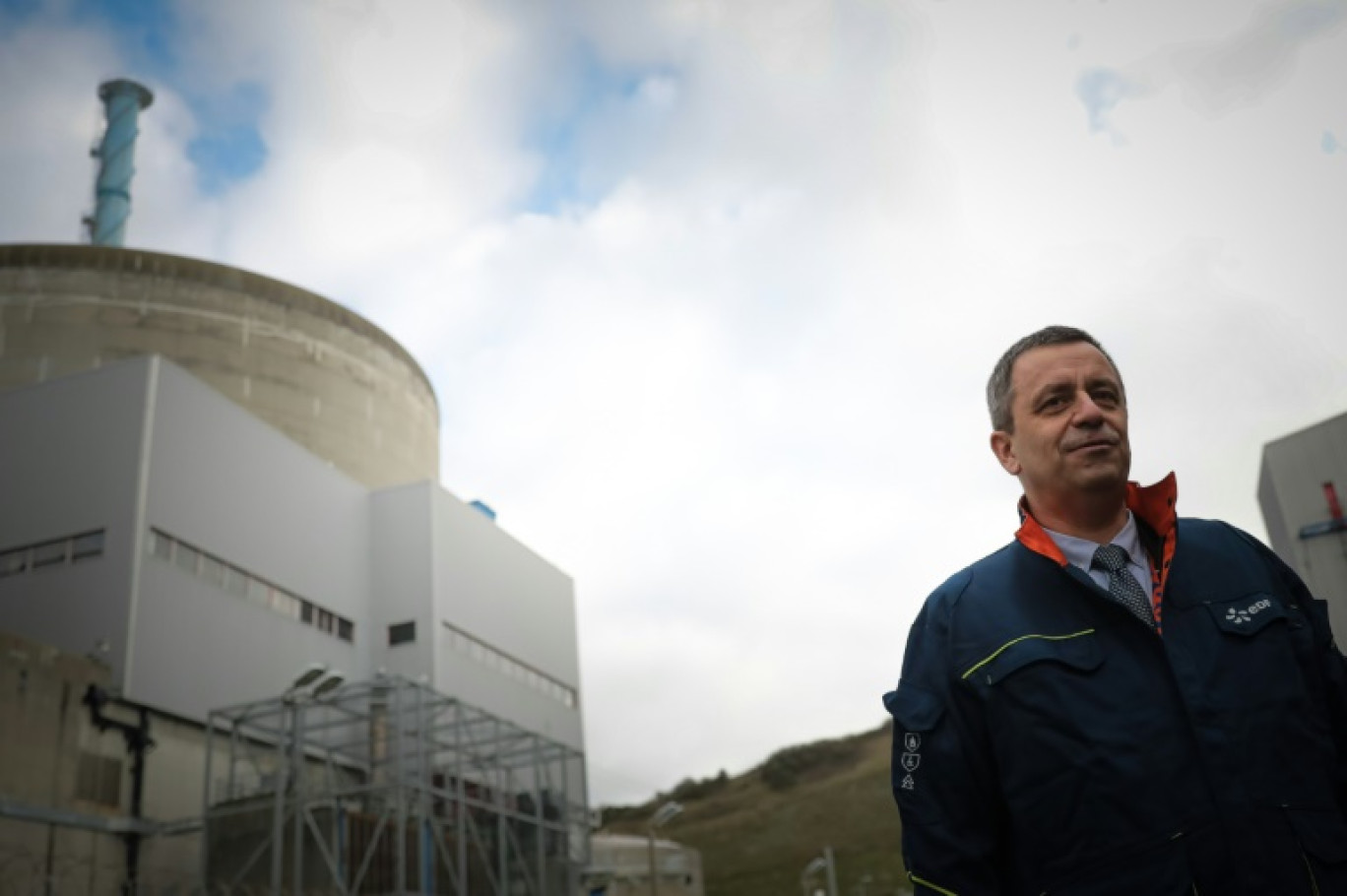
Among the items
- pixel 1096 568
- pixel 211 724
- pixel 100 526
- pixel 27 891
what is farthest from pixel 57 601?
pixel 1096 568

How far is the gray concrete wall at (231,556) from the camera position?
922 inches

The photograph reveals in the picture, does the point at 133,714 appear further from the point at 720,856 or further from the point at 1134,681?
the point at 720,856

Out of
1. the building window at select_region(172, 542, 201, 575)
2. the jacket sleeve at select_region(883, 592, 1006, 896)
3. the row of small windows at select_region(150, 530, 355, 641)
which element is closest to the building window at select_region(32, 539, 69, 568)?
the row of small windows at select_region(150, 530, 355, 641)

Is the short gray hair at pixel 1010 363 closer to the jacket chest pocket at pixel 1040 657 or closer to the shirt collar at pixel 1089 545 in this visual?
the shirt collar at pixel 1089 545

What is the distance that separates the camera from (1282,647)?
2252 mm

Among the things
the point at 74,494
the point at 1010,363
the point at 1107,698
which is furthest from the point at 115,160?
the point at 1107,698

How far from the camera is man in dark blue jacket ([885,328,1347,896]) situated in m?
2.09

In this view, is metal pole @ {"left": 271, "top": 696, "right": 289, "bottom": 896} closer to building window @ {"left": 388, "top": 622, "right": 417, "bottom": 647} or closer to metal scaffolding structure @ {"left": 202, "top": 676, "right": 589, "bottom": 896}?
metal scaffolding structure @ {"left": 202, "top": 676, "right": 589, "bottom": 896}

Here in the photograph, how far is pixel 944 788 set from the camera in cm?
231

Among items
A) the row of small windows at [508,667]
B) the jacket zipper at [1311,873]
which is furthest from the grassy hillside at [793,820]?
the jacket zipper at [1311,873]

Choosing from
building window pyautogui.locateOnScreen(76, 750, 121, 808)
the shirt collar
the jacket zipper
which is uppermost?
building window pyautogui.locateOnScreen(76, 750, 121, 808)

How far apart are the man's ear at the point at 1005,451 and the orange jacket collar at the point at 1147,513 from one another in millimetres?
146

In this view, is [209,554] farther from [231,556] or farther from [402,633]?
[402,633]

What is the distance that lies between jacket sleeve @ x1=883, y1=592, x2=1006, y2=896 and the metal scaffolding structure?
1843 cm
